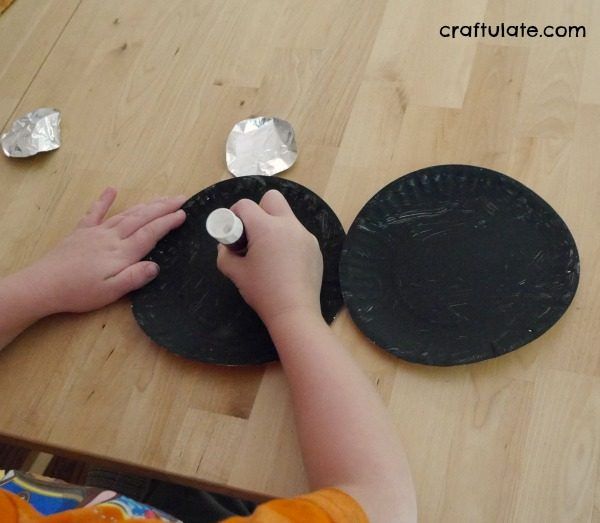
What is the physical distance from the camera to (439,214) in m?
0.73

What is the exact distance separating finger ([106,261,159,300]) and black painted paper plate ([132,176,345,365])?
0.4 inches

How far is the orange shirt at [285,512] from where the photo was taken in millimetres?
508

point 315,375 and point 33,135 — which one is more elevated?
point 33,135

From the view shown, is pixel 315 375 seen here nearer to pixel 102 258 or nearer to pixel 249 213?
pixel 249 213

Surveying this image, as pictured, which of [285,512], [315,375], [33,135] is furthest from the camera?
[33,135]

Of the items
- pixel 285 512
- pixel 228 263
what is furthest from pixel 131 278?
pixel 285 512

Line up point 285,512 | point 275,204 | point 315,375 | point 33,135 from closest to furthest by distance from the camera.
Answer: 1. point 285,512
2. point 315,375
3. point 275,204
4. point 33,135

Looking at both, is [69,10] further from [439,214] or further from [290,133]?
[439,214]

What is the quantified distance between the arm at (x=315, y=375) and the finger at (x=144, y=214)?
4.1 inches

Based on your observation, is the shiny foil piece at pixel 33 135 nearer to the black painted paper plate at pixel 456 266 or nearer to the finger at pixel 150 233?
the finger at pixel 150 233

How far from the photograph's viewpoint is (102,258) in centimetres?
78

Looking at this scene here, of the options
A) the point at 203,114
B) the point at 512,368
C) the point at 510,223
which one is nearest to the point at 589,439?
the point at 512,368

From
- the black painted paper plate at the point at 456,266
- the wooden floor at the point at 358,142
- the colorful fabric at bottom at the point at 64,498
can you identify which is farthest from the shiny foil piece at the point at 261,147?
the colorful fabric at bottom at the point at 64,498

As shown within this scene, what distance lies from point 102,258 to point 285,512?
15.8 inches
